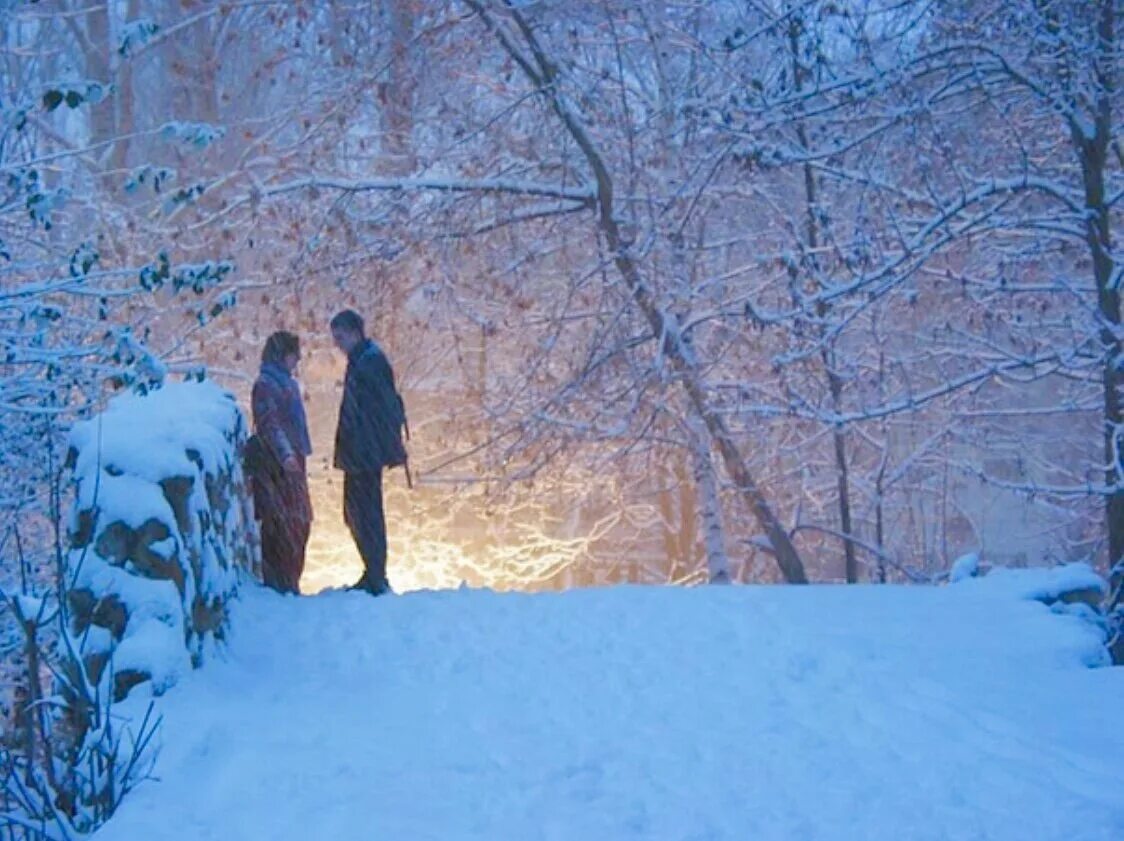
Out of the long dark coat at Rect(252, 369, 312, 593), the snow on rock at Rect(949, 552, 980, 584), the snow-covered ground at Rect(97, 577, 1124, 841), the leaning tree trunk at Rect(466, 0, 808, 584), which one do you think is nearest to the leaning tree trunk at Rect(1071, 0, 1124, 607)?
the snow on rock at Rect(949, 552, 980, 584)

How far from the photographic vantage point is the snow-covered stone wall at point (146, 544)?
541 centimetres

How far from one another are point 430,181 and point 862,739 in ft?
28.9

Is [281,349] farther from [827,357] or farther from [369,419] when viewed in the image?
[827,357]

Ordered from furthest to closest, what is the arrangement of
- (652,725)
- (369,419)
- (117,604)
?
(369,419)
(117,604)
(652,725)

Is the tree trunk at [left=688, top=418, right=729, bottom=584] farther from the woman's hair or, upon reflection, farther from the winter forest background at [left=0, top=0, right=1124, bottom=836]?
the woman's hair

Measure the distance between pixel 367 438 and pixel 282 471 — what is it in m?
0.56

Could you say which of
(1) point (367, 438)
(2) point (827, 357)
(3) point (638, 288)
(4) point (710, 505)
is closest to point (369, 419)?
(1) point (367, 438)

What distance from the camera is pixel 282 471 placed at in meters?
8.45

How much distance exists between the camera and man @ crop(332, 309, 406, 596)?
859 cm

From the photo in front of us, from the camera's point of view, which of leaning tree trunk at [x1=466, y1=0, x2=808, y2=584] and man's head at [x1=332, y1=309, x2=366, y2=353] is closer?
man's head at [x1=332, y1=309, x2=366, y2=353]

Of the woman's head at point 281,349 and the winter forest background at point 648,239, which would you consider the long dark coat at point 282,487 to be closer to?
the woman's head at point 281,349

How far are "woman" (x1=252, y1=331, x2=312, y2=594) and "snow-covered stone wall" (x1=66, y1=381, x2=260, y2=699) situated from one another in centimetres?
120

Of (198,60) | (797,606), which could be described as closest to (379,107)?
(198,60)

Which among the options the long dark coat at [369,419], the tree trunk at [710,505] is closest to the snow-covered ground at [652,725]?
the long dark coat at [369,419]
